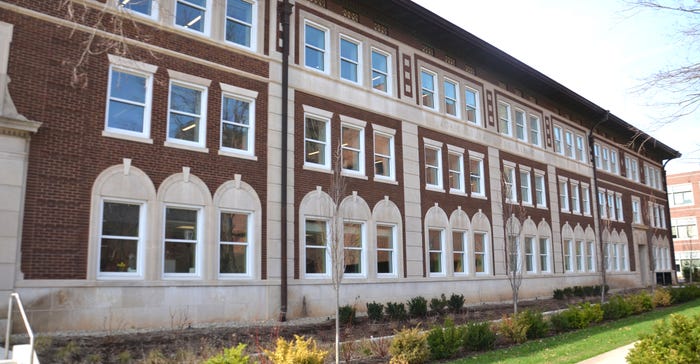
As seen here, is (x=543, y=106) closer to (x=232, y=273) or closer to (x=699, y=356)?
(x=232, y=273)

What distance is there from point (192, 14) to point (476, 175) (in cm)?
1530

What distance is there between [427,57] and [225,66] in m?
10.7

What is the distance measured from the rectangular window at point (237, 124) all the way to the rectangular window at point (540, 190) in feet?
62.9

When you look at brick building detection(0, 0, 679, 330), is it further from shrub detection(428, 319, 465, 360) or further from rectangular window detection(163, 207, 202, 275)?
shrub detection(428, 319, 465, 360)

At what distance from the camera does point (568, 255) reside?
33312 mm

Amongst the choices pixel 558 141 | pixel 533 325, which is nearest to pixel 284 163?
pixel 533 325

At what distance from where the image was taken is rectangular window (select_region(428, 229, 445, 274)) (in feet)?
77.0

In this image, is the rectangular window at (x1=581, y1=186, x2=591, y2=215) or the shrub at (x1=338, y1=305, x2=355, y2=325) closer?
the shrub at (x1=338, y1=305, x2=355, y2=325)

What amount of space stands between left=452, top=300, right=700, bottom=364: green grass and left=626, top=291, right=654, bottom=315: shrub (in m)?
4.05

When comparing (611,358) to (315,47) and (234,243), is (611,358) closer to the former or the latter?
(234,243)

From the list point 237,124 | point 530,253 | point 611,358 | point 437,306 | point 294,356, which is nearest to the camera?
point 294,356

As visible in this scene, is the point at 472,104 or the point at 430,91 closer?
the point at 430,91

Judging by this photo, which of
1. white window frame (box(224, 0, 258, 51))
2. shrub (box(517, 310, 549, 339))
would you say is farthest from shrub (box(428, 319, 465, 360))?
white window frame (box(224, 0, 258, 51))

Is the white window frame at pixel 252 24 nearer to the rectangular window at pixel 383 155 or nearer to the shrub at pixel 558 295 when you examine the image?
the rectangular window at pixel 383 155
